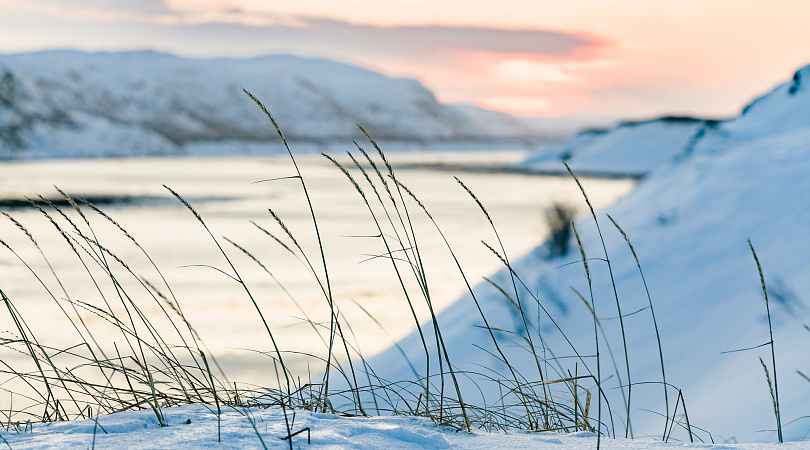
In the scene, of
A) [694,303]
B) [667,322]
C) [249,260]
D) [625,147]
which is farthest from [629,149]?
[667,322]

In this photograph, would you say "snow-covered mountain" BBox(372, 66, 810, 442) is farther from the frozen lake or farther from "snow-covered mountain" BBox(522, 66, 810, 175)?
"snow-covered mountain" BBox(522, 66, 810, 175)

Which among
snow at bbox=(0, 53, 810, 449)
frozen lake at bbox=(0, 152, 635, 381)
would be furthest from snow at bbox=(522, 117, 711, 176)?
snow at bbox=(0, 53, 810, 449)

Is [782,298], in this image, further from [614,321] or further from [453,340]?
[453,340]

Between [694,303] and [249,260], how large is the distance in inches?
222

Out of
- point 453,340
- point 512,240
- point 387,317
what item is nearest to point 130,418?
point 453,340

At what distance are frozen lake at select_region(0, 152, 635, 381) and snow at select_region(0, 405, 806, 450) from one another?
39 cm

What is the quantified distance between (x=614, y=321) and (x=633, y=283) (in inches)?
14.3

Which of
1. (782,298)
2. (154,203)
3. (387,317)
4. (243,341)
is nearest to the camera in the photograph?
(782,298)

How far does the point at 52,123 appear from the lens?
50.3m

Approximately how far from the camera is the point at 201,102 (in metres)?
114

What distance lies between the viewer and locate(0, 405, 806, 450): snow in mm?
1528

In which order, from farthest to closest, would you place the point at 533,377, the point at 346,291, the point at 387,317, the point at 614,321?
the point at 346,291 < the point at 387,317 < the point at 614,321 < the point at 533,377

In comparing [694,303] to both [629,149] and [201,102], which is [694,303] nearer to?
[629,149]

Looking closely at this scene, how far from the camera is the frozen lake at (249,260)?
209 inches
